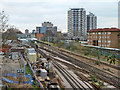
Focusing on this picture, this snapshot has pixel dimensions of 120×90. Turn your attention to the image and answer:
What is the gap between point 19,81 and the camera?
9.12m

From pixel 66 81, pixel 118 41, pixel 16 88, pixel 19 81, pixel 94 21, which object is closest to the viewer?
pixel 16 88

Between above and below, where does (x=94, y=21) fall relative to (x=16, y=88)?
above

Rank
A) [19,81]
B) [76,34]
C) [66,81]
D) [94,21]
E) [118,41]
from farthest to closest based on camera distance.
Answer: [94,21] < [76,34] < [118,41] < [66,81] < [19,81]

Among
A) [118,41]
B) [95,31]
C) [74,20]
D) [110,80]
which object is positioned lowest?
[110,80]

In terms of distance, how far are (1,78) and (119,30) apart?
23.4 m

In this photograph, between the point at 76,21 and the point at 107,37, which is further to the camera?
the point at 76,21

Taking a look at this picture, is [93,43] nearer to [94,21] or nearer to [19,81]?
[19,81]

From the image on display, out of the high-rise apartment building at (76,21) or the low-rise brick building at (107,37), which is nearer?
the low-rise brick building at (107,37)

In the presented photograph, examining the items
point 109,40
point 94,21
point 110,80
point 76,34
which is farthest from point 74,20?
point 110,80

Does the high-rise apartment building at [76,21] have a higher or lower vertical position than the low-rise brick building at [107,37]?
higher

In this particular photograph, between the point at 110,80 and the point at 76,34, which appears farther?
the point at 76,34

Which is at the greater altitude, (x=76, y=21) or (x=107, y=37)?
(x=76, y=21)

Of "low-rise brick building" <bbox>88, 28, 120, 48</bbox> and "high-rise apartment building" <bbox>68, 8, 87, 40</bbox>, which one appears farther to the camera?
"high-rise apartment building" <bbox>68, 8, 87, 40</bbox>

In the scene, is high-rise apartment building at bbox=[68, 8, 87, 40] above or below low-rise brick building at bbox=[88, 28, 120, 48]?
above
